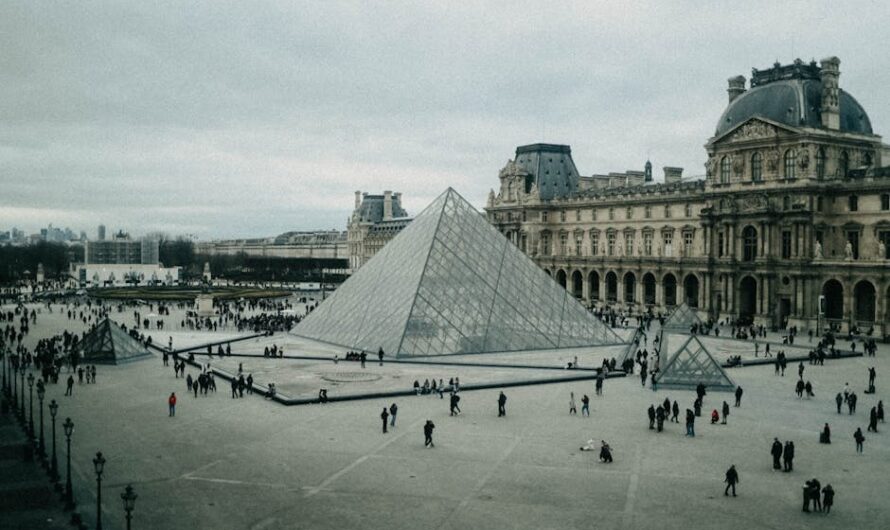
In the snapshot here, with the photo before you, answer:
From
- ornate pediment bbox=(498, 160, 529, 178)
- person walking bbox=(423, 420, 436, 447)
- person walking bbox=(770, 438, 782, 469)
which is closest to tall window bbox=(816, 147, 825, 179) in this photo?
ornate pediment bbox=(498, 160, 529, 178)

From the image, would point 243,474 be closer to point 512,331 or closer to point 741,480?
point 741,480

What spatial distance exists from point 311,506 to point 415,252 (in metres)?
25.5

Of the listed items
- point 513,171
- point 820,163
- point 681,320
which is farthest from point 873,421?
point 513,171

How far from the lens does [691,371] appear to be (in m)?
26.6

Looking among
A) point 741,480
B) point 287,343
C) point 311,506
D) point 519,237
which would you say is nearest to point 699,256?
point 519,237

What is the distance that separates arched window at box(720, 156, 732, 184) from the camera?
5097 cm

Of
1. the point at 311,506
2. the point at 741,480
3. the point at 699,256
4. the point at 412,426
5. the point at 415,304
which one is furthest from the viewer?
the point at 699,256

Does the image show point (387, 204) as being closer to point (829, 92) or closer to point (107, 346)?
point (829, 92)

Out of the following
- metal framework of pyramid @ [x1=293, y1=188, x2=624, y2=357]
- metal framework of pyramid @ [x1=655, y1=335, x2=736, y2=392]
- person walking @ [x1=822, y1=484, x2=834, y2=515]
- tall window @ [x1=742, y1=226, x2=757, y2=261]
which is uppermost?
tall window @ [x1=742, y1=226, x2=757, y2=261]

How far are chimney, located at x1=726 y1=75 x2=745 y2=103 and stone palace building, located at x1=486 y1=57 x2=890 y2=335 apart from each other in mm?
66

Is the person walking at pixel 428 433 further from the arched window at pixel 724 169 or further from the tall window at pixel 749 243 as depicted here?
the arched window at pixel 724 169

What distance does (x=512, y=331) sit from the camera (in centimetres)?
3538

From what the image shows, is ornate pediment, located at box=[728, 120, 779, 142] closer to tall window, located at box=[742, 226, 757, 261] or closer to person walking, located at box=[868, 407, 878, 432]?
tall window, located at box=[742, 226, 757, 261]

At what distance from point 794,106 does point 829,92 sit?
199 centimetres
